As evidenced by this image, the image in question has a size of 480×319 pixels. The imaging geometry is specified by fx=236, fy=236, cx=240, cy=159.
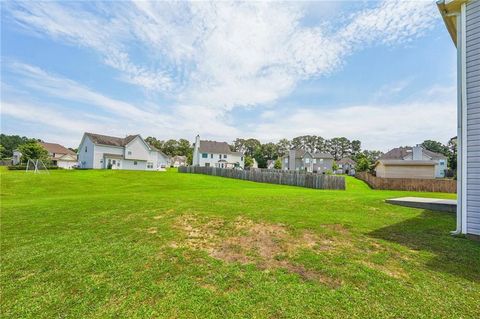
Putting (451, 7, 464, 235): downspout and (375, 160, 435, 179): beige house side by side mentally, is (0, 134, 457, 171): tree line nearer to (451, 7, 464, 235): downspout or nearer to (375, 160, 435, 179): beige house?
(375, 160, 435, 179): beige house

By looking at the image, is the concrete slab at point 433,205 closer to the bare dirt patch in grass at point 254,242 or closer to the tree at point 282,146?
the bare dirt patch in grass at point 254,242

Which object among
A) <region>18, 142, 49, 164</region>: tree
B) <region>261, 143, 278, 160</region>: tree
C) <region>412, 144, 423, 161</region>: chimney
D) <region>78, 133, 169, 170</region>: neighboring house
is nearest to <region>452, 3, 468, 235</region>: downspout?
<region>412, 144, 423, 161</region>: chimney

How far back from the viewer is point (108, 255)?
479 cm

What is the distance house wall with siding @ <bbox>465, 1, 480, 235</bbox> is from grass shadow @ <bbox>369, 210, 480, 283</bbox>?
81 centimetres

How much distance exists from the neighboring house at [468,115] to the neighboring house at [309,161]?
186 ft

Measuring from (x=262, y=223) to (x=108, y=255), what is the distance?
387 centimetres

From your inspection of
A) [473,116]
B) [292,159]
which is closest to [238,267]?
[473,116]

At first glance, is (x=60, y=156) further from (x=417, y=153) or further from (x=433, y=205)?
(x=417, y=153)

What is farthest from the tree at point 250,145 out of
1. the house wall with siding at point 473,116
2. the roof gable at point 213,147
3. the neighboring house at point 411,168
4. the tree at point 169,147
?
the house wall with siding at point 473,116

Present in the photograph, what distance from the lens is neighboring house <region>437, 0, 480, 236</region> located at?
231 inches

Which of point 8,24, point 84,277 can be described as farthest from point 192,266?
point 8,24

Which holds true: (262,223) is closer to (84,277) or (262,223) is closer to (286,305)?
(286,305)

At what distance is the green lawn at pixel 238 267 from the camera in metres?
3.12

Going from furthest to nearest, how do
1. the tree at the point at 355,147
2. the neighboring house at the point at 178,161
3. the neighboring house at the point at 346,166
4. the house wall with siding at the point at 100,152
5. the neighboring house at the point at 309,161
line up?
1. the tree at the point at 355,147
2. the neighboring house at the point at 178,161
3. the neighboring house at the point at 346,166
4. the neighboring house at the point at 309,161
5. the house wall with siding at the point at 100,152
